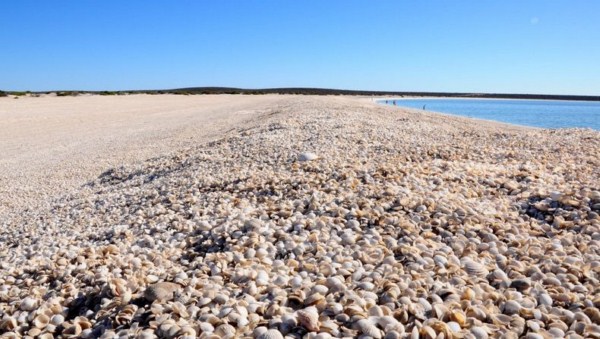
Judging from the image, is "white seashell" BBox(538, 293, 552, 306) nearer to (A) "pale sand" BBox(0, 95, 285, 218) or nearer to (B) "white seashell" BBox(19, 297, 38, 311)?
(B) "white seashell" BBox(19, 297, 38, 311)

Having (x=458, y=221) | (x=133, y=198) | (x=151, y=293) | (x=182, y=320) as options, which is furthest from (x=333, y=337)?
(x=133, y=198)

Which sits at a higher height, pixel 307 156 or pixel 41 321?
pixel 307 156

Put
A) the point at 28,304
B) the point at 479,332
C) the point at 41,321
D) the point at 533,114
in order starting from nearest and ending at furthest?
the point at 479,332
the point at 41,321
the point at 28,304
the point at 533,114

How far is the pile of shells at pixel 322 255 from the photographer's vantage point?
291 cm

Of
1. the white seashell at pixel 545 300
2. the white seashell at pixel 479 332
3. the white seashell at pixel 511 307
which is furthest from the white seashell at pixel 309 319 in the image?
the white seashell at pixel 545 300

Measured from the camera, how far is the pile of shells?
2906mm

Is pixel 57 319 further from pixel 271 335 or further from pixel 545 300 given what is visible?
pixel 545 300

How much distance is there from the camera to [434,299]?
10.1 ft

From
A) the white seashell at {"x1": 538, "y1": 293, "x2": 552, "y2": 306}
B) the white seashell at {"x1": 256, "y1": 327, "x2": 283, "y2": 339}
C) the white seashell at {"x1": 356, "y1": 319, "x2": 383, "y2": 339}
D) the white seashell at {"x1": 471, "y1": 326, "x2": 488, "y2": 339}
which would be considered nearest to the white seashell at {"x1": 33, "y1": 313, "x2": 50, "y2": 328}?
the white seashell at {"x1": 256, "y1": 327, "x2": 283, "y2": 339}

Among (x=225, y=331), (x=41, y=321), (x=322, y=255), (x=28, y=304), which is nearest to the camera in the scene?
(x=225, y=331)

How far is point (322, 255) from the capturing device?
158 inches

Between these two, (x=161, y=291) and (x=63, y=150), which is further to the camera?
(x=63, y=150)

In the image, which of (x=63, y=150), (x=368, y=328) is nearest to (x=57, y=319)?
(x=368, y=328)

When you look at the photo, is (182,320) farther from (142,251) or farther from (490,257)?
(490,257)
